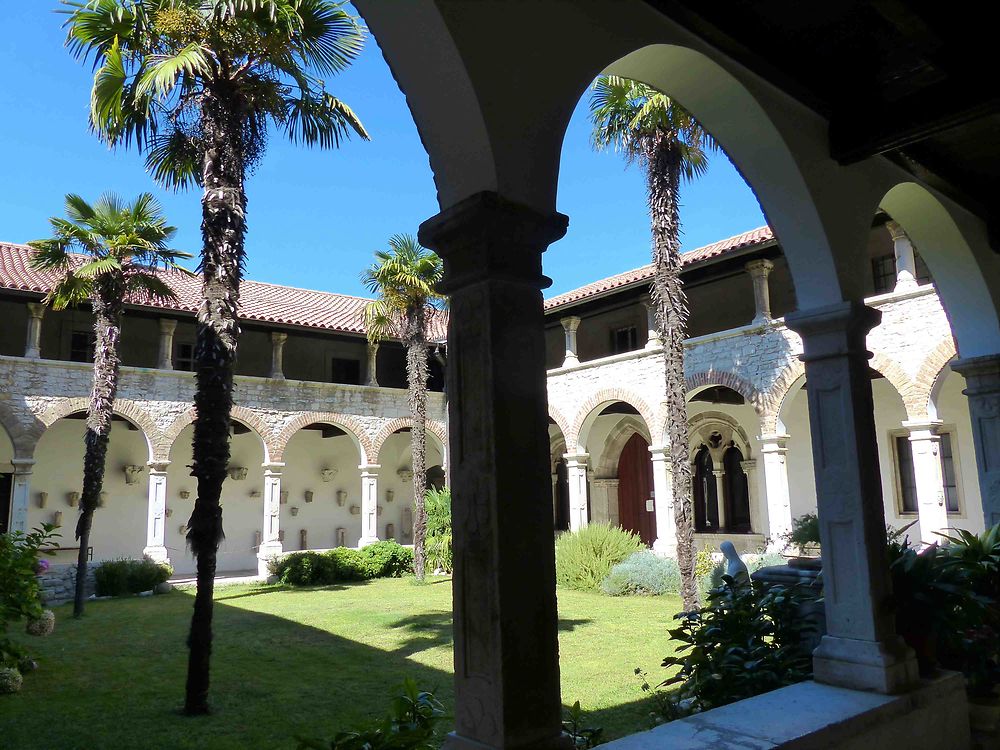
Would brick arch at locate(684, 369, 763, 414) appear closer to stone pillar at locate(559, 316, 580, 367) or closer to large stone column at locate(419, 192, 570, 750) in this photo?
stone pillar at locate(559, 316, 580, 367)

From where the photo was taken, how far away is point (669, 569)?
556 inches

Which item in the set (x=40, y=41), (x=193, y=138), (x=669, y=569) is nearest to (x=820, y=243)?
(x=193, y=138)

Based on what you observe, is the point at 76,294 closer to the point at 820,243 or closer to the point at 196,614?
the point at 196,614

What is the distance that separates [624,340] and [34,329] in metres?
14.7

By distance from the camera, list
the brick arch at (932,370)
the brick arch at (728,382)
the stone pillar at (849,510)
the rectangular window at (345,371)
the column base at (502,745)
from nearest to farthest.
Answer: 1. the column base at (502,745)
2. the stone pillar at (849,510)
3. the brick arch at (932,370)
4. the brick arch at (728,382)
5. the rectangular window at (345,371)

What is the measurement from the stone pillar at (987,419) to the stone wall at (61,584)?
16062mm

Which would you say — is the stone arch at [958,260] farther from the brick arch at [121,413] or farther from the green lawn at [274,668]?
the brick arch at [121,413]

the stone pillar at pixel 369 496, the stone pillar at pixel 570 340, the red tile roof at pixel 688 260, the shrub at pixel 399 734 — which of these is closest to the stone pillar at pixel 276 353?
the stone pillar at pixel 369 496

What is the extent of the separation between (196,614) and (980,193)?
827cm

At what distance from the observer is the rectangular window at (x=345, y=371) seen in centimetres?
2245

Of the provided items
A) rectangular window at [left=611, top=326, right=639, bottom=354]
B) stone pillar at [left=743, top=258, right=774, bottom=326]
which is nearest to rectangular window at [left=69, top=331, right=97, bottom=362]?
rectangular window at [left=611, top=326, right=639, bottom=354]

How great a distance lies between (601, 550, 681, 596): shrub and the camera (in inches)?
545

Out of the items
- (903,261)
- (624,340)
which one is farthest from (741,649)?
(624,340)

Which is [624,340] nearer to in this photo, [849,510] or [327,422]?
[327,422]
